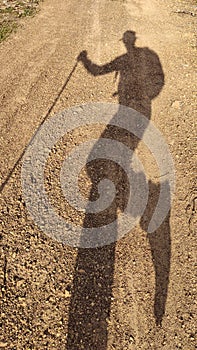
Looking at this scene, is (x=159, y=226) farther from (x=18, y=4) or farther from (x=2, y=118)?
(x=18, y=4)

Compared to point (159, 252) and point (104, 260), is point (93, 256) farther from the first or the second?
point (159, 252)

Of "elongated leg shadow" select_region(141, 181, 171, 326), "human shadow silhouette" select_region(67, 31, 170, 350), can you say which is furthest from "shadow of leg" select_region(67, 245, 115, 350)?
"elongated leg shadow" select_region(141, 181, 171, 326)

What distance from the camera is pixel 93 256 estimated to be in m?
5.62

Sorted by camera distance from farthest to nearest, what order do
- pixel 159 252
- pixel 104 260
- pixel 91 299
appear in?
pixel 159 252 < pixel 104 260 < pixel 91 299

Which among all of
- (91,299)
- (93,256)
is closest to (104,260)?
(93,256)

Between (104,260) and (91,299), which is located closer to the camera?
(91,299)

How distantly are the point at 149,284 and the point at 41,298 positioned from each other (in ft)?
5.91

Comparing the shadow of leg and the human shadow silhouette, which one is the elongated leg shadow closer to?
the human shadow silhouette

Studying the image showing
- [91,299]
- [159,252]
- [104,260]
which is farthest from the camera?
[159,252]

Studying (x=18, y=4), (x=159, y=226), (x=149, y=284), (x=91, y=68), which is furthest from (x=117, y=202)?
(x=18, y=4)

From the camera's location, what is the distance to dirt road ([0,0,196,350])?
482cm

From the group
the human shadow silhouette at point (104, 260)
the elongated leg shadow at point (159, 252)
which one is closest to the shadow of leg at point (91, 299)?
the human shadow silhouette at point (104, 260)

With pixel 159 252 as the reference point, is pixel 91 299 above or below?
below

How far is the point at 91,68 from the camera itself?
10031 millimetres
